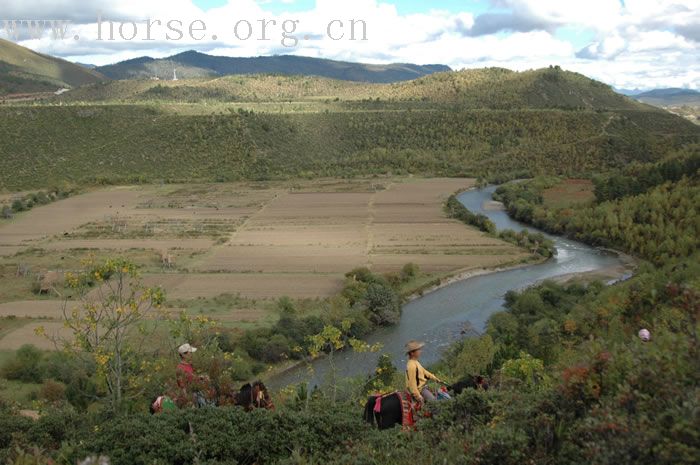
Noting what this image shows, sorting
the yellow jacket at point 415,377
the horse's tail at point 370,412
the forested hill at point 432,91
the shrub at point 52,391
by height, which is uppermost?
the forested hill at point 432,91

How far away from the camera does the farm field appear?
112 feet

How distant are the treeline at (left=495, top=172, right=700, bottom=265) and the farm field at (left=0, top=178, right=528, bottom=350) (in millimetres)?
7720

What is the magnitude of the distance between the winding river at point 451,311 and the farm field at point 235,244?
7.18 ft

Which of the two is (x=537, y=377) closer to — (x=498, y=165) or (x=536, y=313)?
(x=536, y=313)

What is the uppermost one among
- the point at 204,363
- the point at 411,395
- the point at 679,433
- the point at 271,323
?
the point at 679,433

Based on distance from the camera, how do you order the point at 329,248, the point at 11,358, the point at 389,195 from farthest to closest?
the point at 389,195 → the point at 329,248 → the point at 11,358

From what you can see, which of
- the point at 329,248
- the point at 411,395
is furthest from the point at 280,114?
the point at 411,395

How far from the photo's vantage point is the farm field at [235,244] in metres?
34.0

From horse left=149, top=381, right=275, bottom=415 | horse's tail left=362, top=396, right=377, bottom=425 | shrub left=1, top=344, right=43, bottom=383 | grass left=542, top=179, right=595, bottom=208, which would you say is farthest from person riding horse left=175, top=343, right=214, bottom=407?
grass left=542, top=179, right=595, bottom=208

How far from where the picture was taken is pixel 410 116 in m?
107

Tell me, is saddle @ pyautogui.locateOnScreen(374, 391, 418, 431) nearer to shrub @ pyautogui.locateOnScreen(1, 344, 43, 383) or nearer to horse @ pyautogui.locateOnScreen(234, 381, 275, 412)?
horse @ pyautogui.locateOnScreen(234, 381, 275, 412)

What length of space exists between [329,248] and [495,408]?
35965 millimetres

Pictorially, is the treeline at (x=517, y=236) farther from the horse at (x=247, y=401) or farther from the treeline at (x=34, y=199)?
the treeline at (x=34, y=199)

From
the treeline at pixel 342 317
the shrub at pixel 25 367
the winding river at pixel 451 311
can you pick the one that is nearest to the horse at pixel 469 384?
the winding river at pixel 451 311
